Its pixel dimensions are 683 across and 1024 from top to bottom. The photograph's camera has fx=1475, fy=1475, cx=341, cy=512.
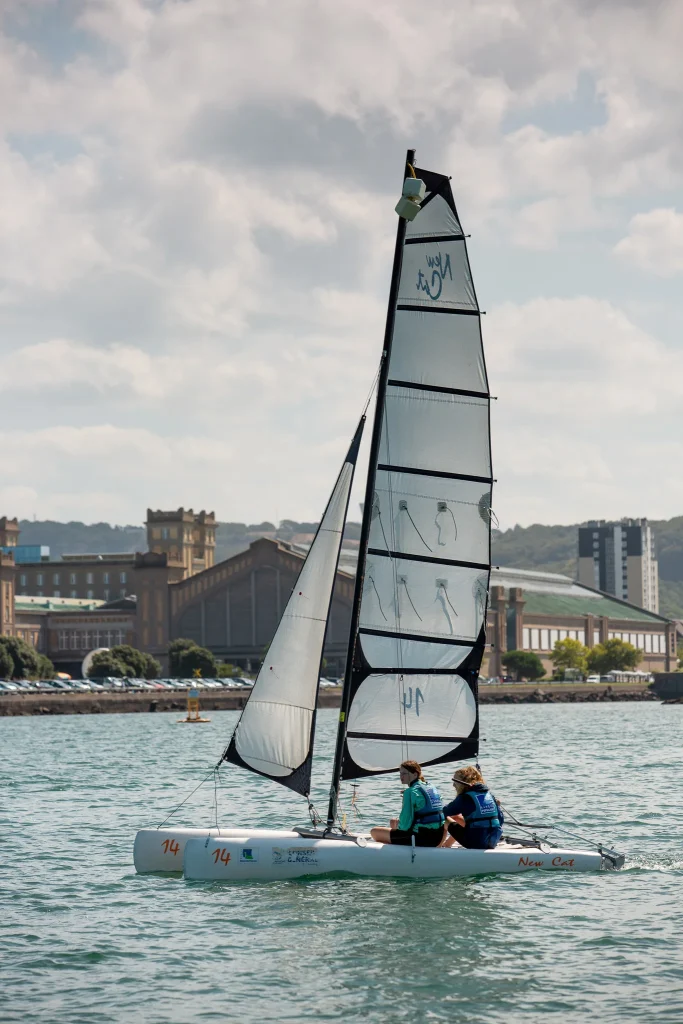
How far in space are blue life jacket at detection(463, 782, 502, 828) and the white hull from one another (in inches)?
15.0

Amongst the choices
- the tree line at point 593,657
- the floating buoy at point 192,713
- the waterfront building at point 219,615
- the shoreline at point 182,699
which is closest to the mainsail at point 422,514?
the floating buoy at point 192,713

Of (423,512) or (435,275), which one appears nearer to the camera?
(435,275)

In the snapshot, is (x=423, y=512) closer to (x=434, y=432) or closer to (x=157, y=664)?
(x=434, y=432)

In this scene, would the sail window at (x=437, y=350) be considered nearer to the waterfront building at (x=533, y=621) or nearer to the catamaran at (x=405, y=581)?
the catamaran at (x=405, y=581)

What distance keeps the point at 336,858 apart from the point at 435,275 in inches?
322

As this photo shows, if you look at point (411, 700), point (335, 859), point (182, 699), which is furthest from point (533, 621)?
point (335, 859)

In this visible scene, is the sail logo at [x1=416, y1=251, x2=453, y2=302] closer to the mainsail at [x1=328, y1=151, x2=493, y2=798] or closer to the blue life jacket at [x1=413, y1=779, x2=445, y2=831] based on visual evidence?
the mainsail at [x1=328, y1=151, x2=493, y2=798]

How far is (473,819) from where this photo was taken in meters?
20.2

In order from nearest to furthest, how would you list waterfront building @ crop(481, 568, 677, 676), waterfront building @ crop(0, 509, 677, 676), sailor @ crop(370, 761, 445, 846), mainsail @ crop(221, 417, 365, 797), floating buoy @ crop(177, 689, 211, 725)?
sailor @ crop(370, 761, 445, 846), mainsail @ crop(221, 417, 365, 797), floating buoy @ crop(177, 689, 211, 725), waterfront building @ crop(0, 509, 677, 676), waterfront building @ crop(481, 568, 677, 676)

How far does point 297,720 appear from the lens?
20641mm

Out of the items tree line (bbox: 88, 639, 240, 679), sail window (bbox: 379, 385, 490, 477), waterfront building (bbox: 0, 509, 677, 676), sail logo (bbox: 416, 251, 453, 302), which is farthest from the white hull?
waterfront building (bbox: 0, 509, 677, 676)

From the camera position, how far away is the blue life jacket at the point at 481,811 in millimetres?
20078

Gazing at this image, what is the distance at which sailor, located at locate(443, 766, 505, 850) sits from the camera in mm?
20109

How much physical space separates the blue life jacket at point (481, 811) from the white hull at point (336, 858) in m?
0.38
